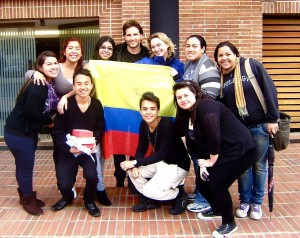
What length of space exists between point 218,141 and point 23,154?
6.64 feet

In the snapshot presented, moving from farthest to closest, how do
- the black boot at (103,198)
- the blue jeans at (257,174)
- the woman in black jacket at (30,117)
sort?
the black boot at (103,198)
the woman in black jacket at (30,117)
the blue jeans at (257,174)

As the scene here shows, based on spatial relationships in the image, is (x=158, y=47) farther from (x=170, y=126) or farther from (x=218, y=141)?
(x=218, y=141)

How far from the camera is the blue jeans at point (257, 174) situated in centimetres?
410

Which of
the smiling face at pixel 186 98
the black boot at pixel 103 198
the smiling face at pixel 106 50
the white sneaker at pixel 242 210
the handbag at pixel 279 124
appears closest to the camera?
the smiling face at pixel 186 98

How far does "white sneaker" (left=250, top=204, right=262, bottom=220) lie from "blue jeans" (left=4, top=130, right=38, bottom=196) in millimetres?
2352

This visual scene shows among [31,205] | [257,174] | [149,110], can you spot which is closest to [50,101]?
[149,110]

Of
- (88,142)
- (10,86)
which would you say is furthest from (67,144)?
Result: (10,86)

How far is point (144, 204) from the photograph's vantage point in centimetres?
458

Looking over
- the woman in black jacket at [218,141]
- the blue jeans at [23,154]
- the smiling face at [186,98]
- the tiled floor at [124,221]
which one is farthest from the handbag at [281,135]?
the blue jeans at [23,154]

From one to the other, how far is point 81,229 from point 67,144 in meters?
0.86

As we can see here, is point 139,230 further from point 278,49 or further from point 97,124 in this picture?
point 278,49

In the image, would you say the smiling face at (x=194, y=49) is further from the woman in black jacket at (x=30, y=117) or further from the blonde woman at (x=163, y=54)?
the woman in black jacket at (x=30, y=117)

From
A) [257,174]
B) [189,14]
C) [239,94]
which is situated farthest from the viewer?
[189,14]

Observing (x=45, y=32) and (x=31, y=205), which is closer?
(x=31, y=205)
